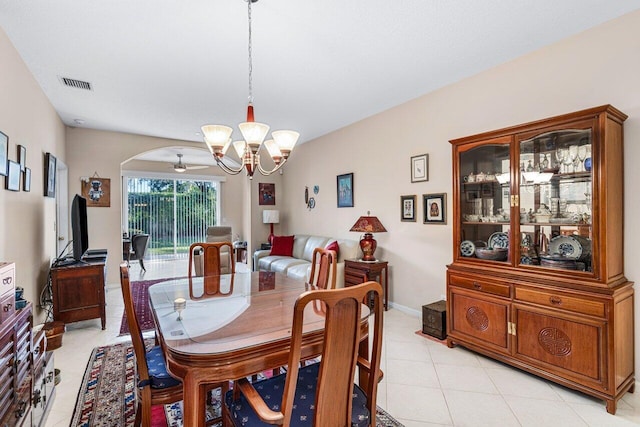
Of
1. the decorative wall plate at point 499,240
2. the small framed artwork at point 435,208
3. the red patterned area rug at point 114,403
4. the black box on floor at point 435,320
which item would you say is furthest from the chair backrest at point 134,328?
the small framed artwork at point 435,208

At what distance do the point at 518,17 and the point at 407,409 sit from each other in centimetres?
279

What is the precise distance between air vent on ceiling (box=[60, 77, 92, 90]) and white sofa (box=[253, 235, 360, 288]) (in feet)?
10.5

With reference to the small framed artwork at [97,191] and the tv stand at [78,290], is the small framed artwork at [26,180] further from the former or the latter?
the small framed artwork at [97,191]

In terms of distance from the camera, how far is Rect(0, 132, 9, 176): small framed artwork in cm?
234

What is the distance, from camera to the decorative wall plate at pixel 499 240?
264 cm

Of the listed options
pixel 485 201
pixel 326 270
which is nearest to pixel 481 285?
pixel 485 201

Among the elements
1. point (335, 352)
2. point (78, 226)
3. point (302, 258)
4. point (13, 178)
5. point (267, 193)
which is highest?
point (267, 193)

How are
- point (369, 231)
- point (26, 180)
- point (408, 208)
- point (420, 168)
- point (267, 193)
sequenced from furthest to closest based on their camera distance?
1. point (267, 193)
2. point (369, 231)
3. point (408, 208)
4. point (420, 168)
5. point (26, 180)

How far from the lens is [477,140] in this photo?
8.99ft

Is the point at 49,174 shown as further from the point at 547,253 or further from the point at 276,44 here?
the point at 547,253

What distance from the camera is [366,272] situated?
12.8ft

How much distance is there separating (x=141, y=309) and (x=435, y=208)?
154 inches

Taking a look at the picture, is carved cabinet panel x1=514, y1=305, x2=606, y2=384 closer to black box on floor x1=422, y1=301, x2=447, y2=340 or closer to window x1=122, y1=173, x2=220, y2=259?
black box on floor x1=422, y1=301, x2=447, y2=340

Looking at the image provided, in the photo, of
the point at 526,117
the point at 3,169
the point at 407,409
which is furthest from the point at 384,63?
the point at 3,169
